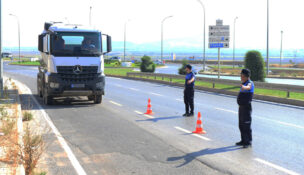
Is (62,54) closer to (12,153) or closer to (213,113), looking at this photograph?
(213,113)

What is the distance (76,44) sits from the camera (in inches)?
610

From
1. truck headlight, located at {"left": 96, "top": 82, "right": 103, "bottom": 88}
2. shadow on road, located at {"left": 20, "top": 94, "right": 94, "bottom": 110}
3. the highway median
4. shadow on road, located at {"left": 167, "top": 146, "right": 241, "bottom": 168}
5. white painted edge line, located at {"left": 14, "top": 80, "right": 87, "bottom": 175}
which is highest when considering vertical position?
truck headlight, located at {"left": 96, "top": 82, "right": 103, "bottom": 88}

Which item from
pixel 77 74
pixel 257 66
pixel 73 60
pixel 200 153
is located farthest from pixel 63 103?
pixel 257 66

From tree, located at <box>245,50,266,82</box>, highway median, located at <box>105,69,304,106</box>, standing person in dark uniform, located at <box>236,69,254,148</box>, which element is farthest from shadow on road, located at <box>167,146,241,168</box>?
tree, located at <box>245,50,266,82</box>

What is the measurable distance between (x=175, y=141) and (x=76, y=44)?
7.87 meters

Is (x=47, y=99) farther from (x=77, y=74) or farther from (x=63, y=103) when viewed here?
(x=77, y=74)

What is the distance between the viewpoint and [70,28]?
15.6 metres

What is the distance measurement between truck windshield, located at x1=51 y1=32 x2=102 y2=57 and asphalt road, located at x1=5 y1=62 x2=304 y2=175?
2.16 m

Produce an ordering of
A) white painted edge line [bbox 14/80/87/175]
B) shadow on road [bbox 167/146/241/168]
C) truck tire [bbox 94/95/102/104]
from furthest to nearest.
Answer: truck tire [bbox 94/95/102/104] → shadow on road [bbox 167/146/241/168] → white painted edge line [bbox 14/80/87/175]

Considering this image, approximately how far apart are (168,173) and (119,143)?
2.60 m

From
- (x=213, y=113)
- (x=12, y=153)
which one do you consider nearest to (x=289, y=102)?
(x=213, y=113)

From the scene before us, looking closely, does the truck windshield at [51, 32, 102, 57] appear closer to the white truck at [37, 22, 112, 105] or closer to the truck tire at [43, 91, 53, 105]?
the white truck at [37, 22, 112, 105]

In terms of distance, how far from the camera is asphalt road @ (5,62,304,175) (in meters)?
6.94

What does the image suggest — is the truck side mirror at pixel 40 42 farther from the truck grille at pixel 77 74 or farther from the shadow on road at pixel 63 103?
the shadow on road at pixel 63 103
